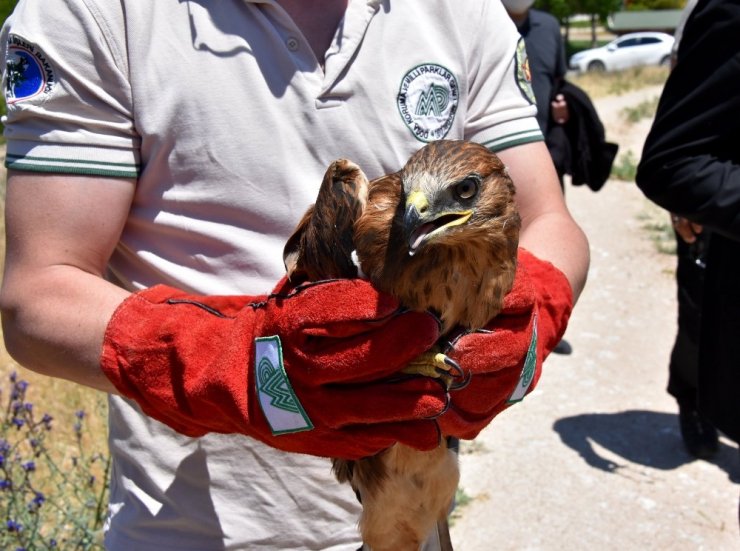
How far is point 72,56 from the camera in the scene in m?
1.77

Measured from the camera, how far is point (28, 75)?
5.74ft

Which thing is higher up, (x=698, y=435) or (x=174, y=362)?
(x=174, y=362)

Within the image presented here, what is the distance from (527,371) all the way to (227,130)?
0.92 m

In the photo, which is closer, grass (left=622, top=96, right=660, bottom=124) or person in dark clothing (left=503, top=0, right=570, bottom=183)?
person in dark clothing (left=503, top=0, right=570, bottom=183)

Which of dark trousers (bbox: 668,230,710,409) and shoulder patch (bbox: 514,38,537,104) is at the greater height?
shoulder patch (bbox: 514,38,537,104)

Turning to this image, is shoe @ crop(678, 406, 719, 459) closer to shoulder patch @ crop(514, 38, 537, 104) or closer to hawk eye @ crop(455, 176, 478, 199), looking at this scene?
shoulder patch @ crop(514, 38, 537, 104)

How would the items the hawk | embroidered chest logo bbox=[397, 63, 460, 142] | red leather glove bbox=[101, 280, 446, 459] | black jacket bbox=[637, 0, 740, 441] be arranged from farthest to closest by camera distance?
black jacket bbox=[637, 0, 740, 441] < embroidered chest logo bbox=[397, 63, 460, 142] < the hawk < red leather glove bbox=[101, 280, 446, 459]

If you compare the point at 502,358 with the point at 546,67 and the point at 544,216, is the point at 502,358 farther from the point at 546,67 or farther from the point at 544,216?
the point at 546,67

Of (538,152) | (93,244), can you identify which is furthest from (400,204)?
(93,244)

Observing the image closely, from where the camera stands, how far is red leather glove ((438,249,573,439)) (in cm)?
173

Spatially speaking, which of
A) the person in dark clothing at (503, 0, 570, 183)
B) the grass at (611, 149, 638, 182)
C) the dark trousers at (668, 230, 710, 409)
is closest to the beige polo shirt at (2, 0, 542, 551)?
the dark trousers at (668, 230, 710, 409)

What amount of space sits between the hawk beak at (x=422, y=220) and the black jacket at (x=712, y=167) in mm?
1571

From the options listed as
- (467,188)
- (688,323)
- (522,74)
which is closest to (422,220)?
(467,188)

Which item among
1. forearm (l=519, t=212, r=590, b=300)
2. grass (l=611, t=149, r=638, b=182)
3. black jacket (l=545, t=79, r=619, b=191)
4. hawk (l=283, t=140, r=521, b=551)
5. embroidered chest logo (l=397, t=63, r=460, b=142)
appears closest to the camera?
hawk (l=283, t=140, r=521, b=551)
